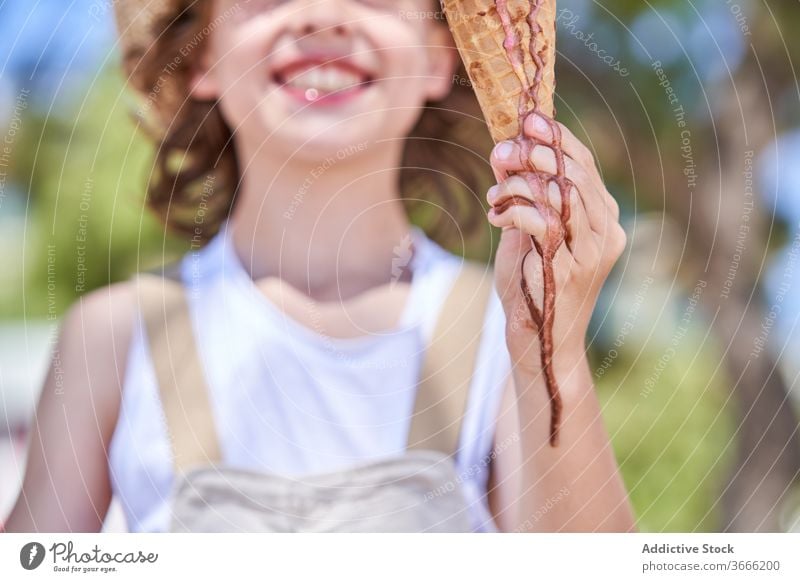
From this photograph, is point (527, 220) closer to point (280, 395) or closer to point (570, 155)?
point (570, 155)

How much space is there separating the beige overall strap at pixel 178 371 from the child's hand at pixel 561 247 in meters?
0.30

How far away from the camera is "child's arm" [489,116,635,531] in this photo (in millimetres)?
844

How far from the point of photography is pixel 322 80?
888 millimetres

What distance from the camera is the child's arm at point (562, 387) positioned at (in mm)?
844

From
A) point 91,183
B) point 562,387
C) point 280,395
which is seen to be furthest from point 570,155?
point 91,183

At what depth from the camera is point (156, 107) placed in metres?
0.92

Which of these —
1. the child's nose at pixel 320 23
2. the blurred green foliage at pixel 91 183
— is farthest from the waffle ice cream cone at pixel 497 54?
the blurred green foliage at pixel 91 183

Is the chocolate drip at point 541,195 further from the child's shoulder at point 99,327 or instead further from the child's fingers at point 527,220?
the child's shoulder at point 99,327

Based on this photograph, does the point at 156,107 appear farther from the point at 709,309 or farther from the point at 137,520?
the point at 709,309

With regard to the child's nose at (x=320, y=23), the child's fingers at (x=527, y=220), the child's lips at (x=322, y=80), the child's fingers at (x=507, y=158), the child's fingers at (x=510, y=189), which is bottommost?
the child's fingers at (x=527, y=220)

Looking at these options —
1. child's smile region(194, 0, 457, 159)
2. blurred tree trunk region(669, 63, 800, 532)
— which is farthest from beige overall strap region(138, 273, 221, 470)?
blurred tree trunk region(669, 63, 800, 532)

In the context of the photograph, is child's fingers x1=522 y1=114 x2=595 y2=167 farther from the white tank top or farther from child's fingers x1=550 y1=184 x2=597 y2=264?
the white tank top

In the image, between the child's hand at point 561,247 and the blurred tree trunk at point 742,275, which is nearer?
the child's hand at point 561,247
